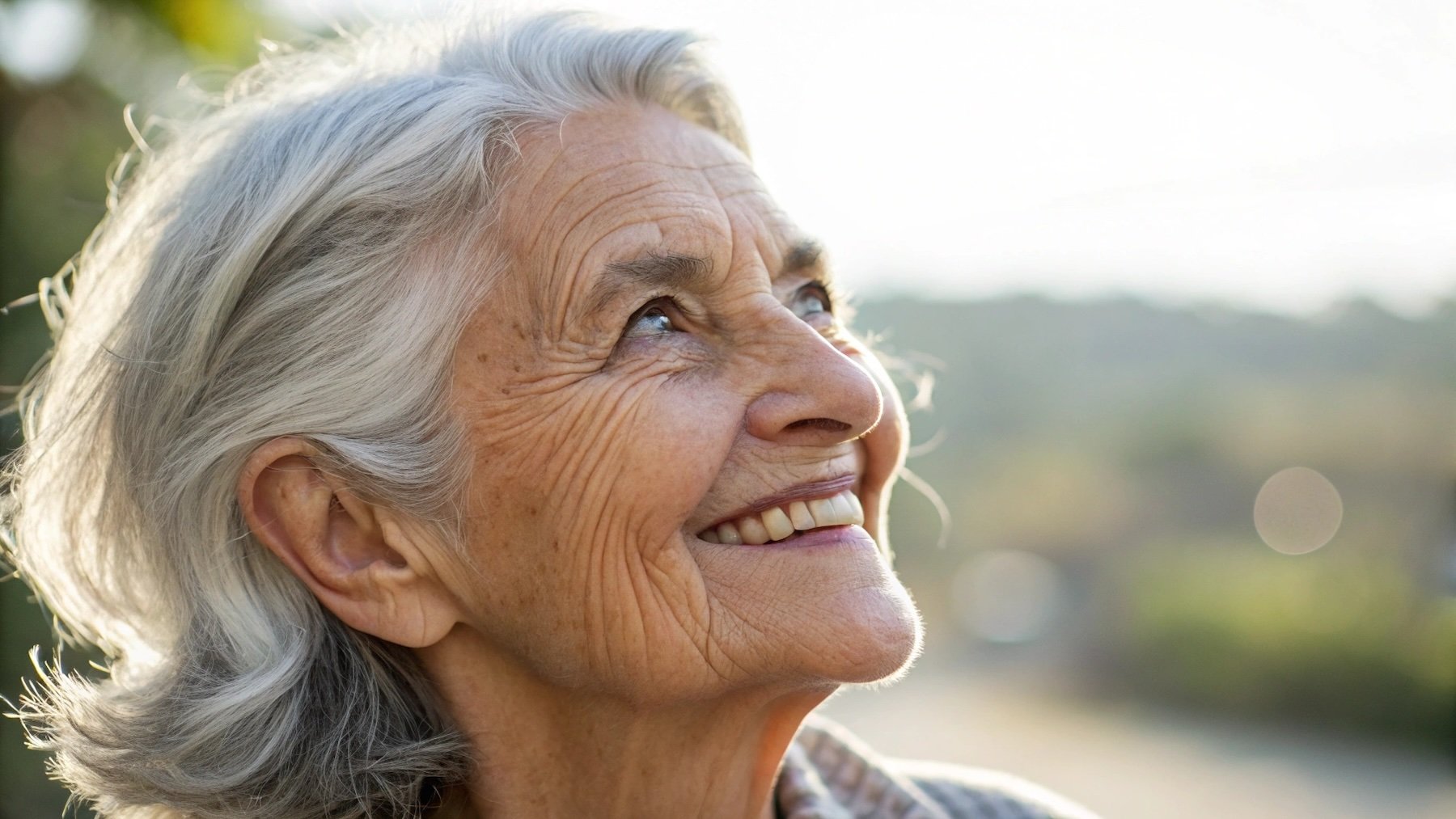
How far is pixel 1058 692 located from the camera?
13898 millimetres

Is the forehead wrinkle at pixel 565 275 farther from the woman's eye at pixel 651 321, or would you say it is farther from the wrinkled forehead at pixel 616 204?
the woman's eye at pixel 651 321

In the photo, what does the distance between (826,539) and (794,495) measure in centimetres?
10

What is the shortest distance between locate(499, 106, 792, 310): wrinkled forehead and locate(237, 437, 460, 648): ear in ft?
1.76

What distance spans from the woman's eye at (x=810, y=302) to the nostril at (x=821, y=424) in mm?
353

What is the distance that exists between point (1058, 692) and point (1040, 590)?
224cm

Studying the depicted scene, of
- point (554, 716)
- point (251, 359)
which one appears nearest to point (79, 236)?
point (251, 359)

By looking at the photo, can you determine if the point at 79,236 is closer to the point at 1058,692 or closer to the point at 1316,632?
the point at 1316,632

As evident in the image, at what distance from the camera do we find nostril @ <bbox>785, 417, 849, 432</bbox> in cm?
196

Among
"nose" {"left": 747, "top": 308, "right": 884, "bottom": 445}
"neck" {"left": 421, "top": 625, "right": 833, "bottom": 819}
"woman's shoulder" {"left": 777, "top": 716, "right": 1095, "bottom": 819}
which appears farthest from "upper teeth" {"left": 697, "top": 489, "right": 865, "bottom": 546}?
"woman's shoulder" {"left": 777, "top": 716, "right": 1095, "bottom": 819}

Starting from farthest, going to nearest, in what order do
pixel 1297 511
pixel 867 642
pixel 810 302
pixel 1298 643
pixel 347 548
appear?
pixel 1297 511 < pixel 1298 643 < pixel 810 302 < pixel 347 548 < pixel 867 642

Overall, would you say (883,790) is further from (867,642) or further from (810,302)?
(810,302)

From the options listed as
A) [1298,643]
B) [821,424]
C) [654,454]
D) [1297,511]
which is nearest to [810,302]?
[821,424]

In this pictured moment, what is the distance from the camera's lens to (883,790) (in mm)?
2434

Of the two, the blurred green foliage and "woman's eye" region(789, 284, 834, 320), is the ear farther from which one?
the blurred green foliage
